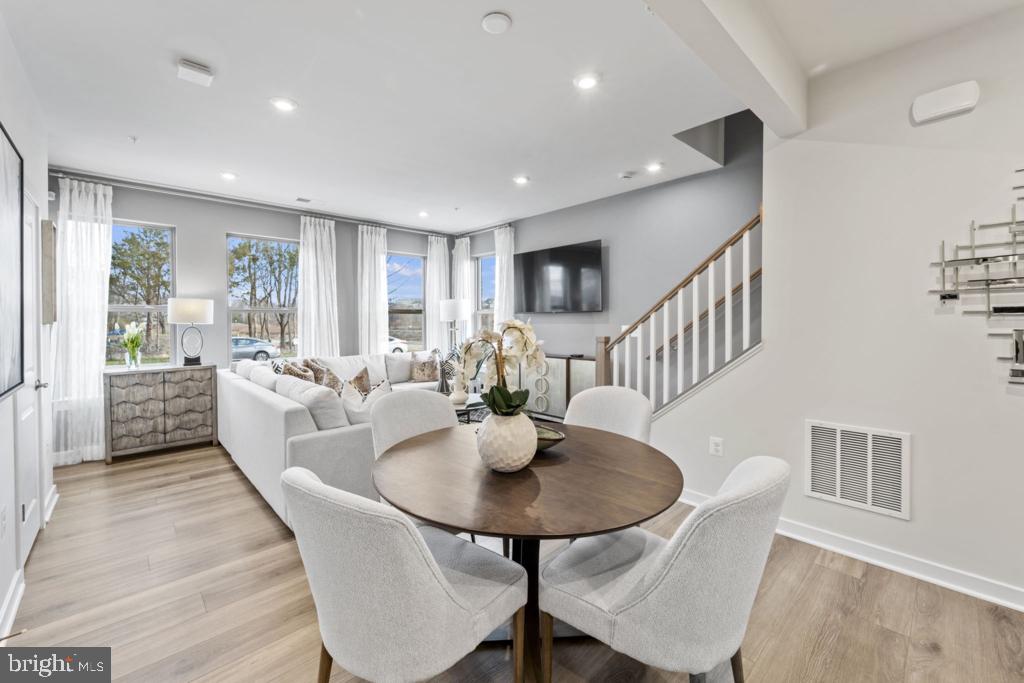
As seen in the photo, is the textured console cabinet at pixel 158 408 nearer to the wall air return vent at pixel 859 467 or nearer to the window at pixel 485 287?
the window at pixel 485 287

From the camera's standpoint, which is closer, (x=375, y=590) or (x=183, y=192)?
(x=375, y=590)

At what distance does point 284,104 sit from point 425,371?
11.0ft

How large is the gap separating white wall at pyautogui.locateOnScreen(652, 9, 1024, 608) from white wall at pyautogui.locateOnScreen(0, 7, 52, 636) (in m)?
3.72

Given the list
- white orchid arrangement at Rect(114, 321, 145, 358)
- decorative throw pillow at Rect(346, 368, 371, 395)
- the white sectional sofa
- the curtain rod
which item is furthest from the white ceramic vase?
the curtain rod

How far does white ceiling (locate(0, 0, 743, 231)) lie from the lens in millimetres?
2021

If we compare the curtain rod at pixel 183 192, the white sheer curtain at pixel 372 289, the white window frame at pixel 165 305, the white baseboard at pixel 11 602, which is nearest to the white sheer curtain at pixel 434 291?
the white sheer curtain at pixel 372 289

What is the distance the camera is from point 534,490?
1.37 metres

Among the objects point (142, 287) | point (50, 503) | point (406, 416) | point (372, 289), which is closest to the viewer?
point (406, 416)

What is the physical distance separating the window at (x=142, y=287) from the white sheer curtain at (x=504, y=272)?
12.2ft

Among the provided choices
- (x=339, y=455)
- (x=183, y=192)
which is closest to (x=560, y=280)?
(x=339, y=455)

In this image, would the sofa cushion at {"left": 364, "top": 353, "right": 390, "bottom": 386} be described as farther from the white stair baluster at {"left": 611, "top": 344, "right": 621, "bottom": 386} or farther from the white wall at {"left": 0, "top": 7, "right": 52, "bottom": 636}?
the white wall at {"left": 0, "top": 7, "right": 52, "bottom": 636}

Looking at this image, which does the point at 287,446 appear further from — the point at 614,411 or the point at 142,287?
the point at 142,287

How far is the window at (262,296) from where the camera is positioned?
16.8 feet

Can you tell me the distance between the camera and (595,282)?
514 cm
